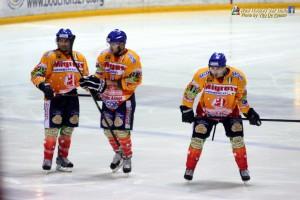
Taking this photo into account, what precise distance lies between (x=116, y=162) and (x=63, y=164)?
1.58 feet

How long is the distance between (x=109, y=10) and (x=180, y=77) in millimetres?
8973

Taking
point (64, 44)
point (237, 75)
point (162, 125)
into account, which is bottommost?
point (162, 125)

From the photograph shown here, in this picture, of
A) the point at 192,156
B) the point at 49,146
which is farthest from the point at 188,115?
the point at 49,146

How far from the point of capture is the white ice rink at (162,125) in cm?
713

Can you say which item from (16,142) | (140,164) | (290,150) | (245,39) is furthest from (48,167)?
(245,39)

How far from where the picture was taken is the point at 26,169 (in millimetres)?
7805

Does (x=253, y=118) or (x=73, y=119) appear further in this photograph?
(x=73, y=119)

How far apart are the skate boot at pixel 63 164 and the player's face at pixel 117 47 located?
1116mm

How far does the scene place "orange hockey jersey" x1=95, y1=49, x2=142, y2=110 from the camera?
7328mm

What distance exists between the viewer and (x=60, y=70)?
296 inches

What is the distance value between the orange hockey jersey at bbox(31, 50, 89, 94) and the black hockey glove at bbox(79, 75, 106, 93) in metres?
0.30

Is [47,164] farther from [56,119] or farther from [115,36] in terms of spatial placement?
[115,36]

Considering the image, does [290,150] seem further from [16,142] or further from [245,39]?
[245,39]

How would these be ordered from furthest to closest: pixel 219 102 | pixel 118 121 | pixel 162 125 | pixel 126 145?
pixel 162 125 < pixel 126 145 < pixel 118 121 < pixel 219 102
